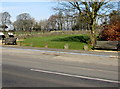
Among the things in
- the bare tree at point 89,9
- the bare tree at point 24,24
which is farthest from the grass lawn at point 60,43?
the bare tree at point 24,24

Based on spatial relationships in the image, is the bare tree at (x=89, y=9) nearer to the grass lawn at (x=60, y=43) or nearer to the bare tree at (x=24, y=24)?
the grass lawn at (x=60, y=43)

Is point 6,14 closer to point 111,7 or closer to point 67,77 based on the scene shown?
point 111,7

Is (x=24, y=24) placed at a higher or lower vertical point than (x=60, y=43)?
higher

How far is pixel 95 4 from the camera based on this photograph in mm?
26750

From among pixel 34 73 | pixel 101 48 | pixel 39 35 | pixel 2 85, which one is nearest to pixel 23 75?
pixel 34 73

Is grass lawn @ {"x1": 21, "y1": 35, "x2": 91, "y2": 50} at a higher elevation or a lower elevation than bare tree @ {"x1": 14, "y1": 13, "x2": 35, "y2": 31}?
lower

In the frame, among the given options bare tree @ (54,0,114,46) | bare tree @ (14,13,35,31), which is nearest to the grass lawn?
bare tree @ (54,0,114,46)

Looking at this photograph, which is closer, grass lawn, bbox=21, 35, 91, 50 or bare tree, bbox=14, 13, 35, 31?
grass lawn, bbox=21, 35, 91, 50

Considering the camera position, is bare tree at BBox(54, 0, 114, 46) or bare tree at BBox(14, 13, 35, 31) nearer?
bare tree at BBox(54, 0, 114, 46)

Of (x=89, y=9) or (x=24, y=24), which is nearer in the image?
(x=89, y=9)

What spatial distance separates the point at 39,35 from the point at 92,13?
30.7 metres

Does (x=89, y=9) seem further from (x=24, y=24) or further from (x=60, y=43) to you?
(x=24, y=24)

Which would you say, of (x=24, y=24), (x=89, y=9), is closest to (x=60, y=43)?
(x=89, y=9)

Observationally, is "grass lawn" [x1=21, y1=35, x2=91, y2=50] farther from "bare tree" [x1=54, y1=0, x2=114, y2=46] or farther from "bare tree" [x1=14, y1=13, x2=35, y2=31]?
"bare tree" [x1=14, y1=13, x2=35, y2=31]
